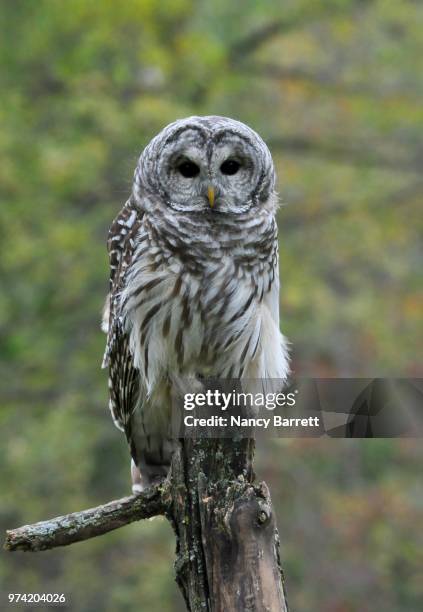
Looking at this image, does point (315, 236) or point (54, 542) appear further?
point (315, 236)

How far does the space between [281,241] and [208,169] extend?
304 inches

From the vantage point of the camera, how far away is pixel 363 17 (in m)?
11.8

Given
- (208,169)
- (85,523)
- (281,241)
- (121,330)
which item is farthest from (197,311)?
(281,241)

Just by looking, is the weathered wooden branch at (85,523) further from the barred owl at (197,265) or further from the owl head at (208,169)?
the owl head at (208,169)

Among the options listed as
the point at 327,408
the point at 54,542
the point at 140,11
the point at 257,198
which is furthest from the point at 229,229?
the point at 140,11

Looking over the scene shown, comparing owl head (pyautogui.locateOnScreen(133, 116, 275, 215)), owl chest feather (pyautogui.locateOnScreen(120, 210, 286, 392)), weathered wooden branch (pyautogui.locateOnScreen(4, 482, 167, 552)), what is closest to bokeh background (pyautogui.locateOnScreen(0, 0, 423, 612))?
owl head (pyautogui.locateOnScreen(133, 116, 275, 215))

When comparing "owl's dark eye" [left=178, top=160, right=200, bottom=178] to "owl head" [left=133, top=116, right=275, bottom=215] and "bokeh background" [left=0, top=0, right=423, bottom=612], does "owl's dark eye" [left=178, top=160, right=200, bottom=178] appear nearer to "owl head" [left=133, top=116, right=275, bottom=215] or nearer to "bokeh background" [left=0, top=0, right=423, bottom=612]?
"owl head" [left=133, top=116, right=275, bottom=215]

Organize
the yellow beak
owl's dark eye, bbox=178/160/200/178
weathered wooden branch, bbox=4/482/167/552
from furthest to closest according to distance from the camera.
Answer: owl's dark eye, bbox=178/160/200/178 < the yellow beak < weathered wooden branch, bbox=4/482/167/552

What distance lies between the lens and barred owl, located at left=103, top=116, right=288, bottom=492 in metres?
4.27

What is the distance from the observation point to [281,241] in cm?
1195

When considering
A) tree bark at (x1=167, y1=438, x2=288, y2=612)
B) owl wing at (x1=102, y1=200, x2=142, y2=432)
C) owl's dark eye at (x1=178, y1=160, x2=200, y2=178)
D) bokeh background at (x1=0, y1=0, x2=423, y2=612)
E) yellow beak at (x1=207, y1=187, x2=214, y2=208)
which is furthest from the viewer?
bokeh background at (x1=0, y1=0, x2=423, y2=612)

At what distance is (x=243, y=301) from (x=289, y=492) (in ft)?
27.7

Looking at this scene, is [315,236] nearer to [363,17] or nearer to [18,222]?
[363,17]

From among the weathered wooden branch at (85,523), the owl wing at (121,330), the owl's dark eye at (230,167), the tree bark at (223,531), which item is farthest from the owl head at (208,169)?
the weathered wooden branch at (85,523)
